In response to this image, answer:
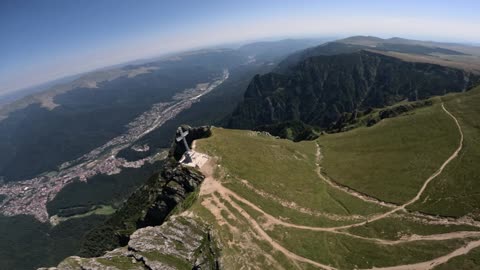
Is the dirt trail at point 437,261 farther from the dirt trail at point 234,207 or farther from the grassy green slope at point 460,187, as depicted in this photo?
the dirt trail at point 234,207

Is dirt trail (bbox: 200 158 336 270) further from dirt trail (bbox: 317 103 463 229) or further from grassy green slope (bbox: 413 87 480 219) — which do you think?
grassy green slope (bbox: 413 87 480 219)

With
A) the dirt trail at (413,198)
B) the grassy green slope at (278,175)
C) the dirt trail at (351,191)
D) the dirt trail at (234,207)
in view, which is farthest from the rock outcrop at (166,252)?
the dirt trail at (351,191)

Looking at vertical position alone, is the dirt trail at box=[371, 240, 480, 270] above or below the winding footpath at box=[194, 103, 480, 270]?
below

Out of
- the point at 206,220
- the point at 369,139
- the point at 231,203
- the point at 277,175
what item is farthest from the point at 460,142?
the point at 206,220

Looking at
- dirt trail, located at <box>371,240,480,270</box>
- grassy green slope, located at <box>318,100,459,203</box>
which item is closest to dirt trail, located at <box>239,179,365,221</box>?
grassy green slope, located at <box>318,100,459,203</box>

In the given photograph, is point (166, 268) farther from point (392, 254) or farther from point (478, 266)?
point (478, 266)

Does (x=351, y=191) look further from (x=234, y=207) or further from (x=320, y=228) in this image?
(x=234, y=207)

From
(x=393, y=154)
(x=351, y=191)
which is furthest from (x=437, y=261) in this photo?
(x=393, y=154)

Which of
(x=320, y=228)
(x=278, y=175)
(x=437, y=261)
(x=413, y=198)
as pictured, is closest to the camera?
(x=437, y=261)
